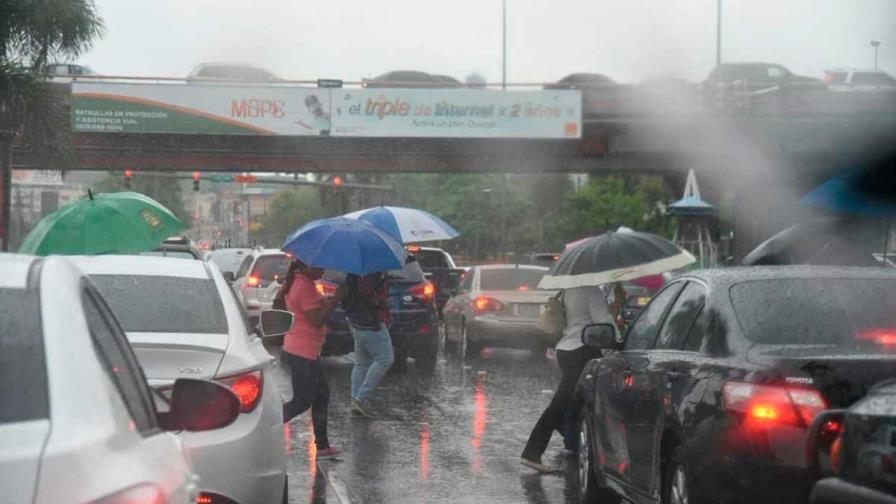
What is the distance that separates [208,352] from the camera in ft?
23.0

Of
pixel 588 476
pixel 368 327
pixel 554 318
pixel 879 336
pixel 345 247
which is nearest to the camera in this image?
pixel 879 336

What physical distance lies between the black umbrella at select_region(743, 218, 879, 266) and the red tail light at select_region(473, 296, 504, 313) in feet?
27.6

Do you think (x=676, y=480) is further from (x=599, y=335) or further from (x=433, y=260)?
(x=433, y=260)

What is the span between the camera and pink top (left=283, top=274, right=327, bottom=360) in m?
11.2

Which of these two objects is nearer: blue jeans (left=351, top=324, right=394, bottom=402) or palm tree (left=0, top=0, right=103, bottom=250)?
blue jeans (left=351, top=324, right=394, bottom=402)

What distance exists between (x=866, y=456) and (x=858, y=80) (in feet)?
131

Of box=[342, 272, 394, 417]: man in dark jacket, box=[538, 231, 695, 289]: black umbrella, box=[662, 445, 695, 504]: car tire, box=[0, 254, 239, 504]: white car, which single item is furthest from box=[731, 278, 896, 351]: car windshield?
box=[342, 272, 394, 417]: man in dark jacket

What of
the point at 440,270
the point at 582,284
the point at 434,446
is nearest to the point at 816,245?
the point at 582,284

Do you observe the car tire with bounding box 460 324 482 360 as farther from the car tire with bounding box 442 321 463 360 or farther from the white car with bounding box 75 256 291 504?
the white car with bounding box 75 256 291 504

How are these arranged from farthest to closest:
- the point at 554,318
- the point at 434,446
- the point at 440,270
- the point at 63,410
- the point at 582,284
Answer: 1. the point at 440,270
2. the point at 434,446
3. the point at 554,318
4. the point at 582,284
5. the point at 63,410

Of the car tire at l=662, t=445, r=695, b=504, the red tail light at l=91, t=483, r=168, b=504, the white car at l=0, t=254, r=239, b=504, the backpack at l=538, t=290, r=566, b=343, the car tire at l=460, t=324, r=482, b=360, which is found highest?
the white car at l=0, t=254, r=239, b=504

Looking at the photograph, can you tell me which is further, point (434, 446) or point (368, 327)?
point (368, 327)

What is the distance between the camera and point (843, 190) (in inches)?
495

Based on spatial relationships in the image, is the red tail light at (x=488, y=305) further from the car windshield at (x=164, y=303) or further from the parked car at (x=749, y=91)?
the parked car at (x=749, y=91)
